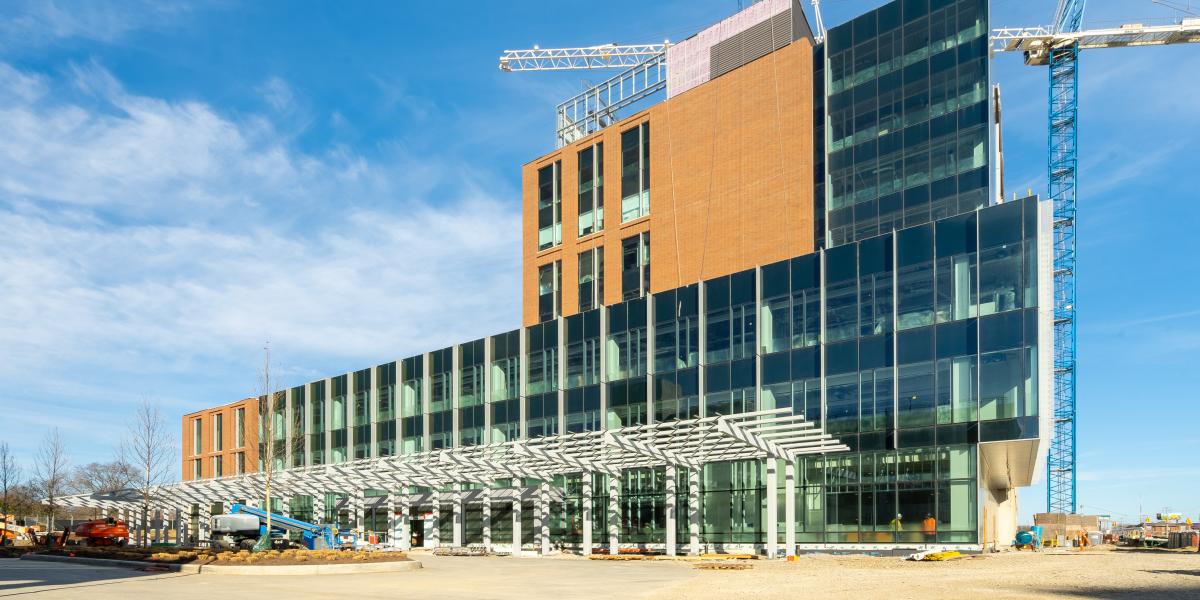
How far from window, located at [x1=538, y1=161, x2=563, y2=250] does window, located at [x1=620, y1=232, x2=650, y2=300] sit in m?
6.63

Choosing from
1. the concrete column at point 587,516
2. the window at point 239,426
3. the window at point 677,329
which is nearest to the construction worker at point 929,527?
the window at point 677,329

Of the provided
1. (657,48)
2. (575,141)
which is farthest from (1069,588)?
(657,48)

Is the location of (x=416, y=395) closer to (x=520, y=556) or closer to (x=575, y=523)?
(x=575, y=523)

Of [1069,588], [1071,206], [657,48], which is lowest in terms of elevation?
[1069,588]

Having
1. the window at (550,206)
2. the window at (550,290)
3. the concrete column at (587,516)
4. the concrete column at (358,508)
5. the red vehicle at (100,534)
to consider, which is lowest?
the red vehicle at (100,534)

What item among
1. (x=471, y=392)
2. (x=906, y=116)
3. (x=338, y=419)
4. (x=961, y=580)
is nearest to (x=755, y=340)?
(x=906, y=116)

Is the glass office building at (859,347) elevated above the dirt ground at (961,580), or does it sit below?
above

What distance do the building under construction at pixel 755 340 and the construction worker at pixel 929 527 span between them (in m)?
0.11

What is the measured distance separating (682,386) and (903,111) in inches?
660

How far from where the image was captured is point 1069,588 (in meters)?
23.6

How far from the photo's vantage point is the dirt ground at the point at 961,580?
22.6 m

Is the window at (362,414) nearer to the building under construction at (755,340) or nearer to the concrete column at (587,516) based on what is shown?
the building under construction at (755,340)

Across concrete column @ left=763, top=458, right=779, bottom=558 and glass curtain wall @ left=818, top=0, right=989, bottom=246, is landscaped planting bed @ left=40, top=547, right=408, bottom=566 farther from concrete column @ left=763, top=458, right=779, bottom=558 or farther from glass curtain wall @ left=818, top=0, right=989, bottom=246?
glass curtain wall @ left=818, top=0, right=989, bottom=246

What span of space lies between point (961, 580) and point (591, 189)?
146 feet
